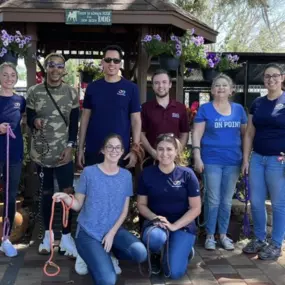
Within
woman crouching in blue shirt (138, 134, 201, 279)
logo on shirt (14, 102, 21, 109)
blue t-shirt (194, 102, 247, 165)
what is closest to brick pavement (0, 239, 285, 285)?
woman crouching in blue shirt (138, 134, 201, 279)

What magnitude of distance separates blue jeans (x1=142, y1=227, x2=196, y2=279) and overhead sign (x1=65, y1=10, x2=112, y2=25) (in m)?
2.43

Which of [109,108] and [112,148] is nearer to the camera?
[112,148]

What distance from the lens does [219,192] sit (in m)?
4.39

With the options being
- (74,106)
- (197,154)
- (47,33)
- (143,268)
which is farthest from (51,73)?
(47,33)

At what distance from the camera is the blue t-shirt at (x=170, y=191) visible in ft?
12.4

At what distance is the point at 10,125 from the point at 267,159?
7.48 feet

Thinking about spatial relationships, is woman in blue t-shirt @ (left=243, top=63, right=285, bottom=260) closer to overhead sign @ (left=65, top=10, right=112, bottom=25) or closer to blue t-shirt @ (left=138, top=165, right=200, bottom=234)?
blue t-shirt @ (left=138, top=165, right=200, bottom=234)

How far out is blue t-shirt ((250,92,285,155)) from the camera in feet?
13.5

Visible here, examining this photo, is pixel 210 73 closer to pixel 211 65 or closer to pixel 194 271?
pixel 211 65

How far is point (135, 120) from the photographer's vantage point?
4176 millimetres

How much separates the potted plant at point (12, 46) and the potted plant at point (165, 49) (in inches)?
50.9

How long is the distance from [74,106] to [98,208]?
1093mm

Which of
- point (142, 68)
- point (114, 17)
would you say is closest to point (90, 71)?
point (142, 68)

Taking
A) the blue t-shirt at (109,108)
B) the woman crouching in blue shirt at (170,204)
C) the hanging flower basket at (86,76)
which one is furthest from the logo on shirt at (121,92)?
the hanging flower basket at (86,76)
